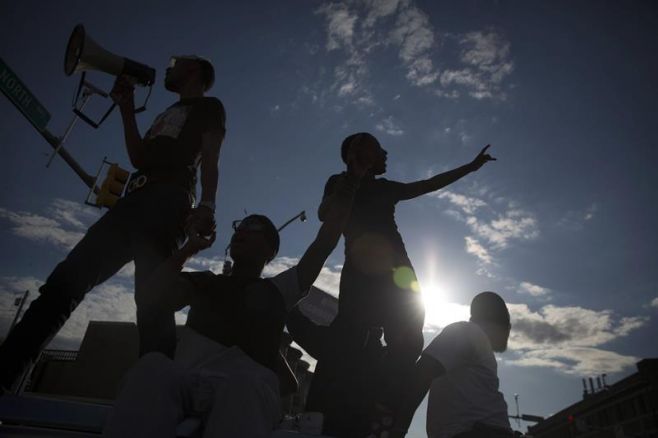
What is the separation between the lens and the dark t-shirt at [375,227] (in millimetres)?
3049

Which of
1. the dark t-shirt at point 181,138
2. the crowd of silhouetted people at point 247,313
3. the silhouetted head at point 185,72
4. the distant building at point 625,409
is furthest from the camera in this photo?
the distant building at point 625,409

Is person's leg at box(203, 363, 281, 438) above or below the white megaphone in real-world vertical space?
below

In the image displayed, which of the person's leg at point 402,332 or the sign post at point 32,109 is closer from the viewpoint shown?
the person's leg at point 402,332

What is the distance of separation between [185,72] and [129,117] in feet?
2.19

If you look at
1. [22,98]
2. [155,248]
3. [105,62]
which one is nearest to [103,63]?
[105,62]

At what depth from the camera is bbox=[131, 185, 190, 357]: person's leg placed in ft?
6.32

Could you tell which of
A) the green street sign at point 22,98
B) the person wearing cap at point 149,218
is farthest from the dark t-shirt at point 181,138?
the green street sign at point 22,98

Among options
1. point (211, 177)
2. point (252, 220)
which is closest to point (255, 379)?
point (252, 220)

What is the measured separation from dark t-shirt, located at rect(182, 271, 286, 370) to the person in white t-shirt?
1167 millimetres

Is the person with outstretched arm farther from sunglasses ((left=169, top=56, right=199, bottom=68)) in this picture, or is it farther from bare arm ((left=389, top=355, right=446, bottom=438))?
sunglasses ((left=169, top=56, right=199, bottom=68))

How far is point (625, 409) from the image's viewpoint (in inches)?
1720

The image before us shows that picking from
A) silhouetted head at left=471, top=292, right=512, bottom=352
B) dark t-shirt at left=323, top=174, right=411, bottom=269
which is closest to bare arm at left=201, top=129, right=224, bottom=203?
dark t-shirt at left=323, top=174, right=411, bottom=269

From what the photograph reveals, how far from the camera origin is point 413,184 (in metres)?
3.64

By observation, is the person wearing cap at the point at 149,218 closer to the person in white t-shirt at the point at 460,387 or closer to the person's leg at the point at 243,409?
the person's leg at the point at 243,409
